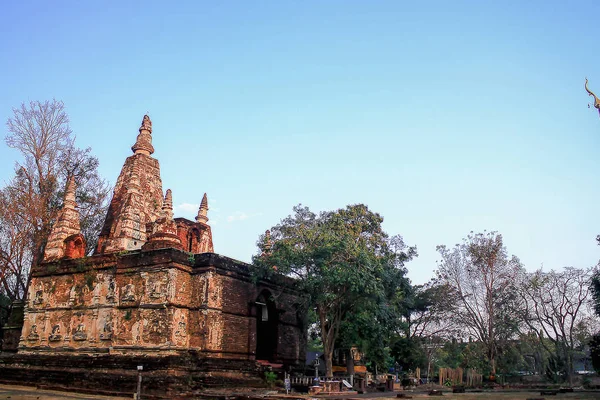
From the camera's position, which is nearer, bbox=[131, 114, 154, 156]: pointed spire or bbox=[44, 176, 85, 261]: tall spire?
bbox=[44, 176, 85, 261]: tall spire

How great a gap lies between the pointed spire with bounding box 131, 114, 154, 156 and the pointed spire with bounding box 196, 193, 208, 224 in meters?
4.09

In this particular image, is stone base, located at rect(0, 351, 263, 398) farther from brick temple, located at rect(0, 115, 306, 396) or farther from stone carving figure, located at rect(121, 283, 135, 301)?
stone carving figure, located at rect(121, 283, 135, 301)

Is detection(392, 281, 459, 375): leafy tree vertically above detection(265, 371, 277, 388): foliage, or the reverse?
detection(392, 281, 459, 375): leafy tree

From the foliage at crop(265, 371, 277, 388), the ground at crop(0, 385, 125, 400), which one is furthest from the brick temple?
the ground at crop(0, 385, 125, 400)

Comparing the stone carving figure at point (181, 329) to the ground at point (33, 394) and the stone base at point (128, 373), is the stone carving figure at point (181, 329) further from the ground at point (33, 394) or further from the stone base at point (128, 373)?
the ground at point (33, 394)

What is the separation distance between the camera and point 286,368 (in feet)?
81.4

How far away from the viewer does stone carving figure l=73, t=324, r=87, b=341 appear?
22.6 meters

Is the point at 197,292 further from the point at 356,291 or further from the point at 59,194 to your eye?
the point at 59,194

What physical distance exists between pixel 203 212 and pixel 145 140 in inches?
A: 204

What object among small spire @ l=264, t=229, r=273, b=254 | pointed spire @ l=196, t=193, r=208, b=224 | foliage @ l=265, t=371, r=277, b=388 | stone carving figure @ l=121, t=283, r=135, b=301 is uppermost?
pointed spire @ l=196, t=193, r=208, b=224

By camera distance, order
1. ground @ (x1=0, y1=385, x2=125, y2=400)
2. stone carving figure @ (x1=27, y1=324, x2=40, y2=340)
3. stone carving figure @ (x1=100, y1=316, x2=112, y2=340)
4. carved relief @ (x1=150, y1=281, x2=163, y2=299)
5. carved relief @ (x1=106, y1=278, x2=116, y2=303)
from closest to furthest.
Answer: ground @ (x1=0, y1=385, x2=125, y2=400), carved relief @ (x1=150, y1=281, x2=163, y2=299), stone carving figure @ (x1=100, y1=316, x2=112, y2=340), carved relief @ (x1=106, y1=278, x2=116, y2=303), stone carving figure @ (x1=27, y1=324, x2=40, y2=340)

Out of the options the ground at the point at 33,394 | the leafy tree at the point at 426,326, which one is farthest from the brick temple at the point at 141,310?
the leafy tree at the point at 426,326

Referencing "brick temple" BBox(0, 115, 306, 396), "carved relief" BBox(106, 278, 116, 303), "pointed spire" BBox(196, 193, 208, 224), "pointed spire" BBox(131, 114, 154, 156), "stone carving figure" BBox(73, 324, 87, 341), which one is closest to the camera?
"brick temple" BBox(0, 115, 306, 396)

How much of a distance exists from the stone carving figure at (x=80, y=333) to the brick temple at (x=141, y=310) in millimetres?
51
